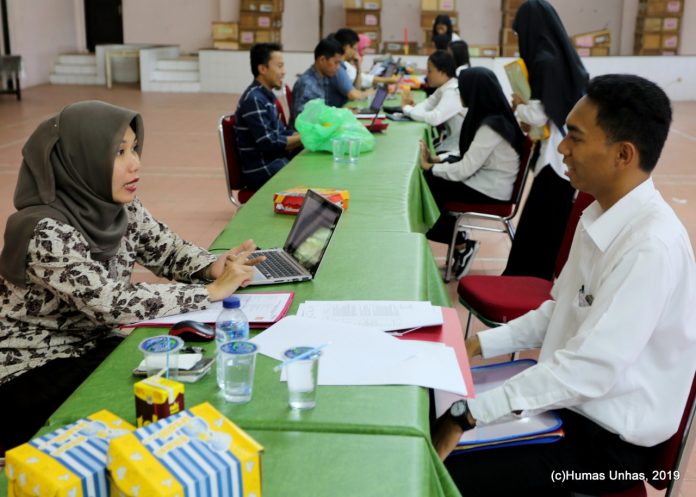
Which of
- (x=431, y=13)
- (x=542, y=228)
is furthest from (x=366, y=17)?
(x=542, y=228)

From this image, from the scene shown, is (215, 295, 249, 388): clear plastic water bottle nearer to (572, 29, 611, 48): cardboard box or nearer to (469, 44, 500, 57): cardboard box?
(469, 44, 500, 57): cardboard box

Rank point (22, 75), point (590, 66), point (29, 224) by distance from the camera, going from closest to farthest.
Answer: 1. point (29, 224)
2. point (22, 75)
3. point (590, 66)

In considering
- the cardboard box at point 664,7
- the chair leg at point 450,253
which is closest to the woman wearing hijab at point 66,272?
the chair leg at point 450,253

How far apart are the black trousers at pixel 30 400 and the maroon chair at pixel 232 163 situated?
253 cm

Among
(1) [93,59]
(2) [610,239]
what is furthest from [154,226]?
(1) [93,59]

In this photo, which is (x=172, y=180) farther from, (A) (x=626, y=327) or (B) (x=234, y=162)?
(A) (x=626, y=327)

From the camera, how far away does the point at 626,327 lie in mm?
1520

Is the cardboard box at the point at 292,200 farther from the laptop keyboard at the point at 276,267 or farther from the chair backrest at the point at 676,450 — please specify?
the chair backrest at the point at 676,450

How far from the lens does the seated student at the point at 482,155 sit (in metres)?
4.13

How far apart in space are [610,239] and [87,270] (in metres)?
1.19

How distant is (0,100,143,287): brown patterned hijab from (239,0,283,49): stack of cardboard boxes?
1216 cm

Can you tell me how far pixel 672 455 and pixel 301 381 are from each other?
32.4 inches

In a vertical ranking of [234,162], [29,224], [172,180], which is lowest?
[172,180]

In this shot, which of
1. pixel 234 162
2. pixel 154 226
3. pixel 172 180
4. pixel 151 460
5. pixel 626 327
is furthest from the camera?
pixel 172 180
